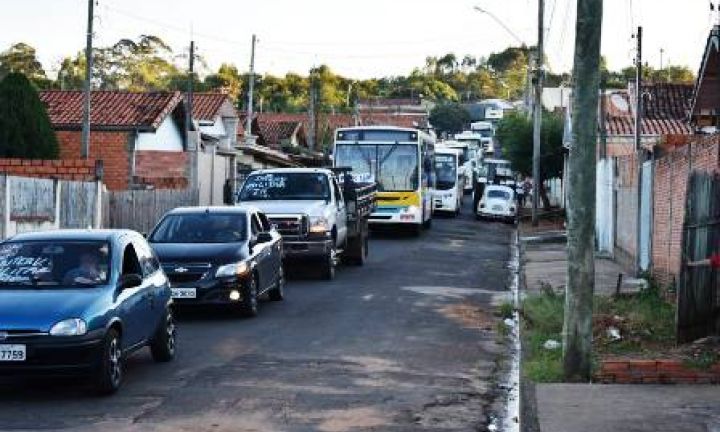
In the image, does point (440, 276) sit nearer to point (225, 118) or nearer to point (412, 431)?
point (412, 431)

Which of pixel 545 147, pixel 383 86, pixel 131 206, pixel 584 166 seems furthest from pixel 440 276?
pixel 383 86

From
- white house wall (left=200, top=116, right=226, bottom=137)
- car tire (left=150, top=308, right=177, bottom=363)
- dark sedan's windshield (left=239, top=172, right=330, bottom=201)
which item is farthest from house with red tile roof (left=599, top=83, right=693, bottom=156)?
car tire (left=150, top=308, right=177, bottom=363)

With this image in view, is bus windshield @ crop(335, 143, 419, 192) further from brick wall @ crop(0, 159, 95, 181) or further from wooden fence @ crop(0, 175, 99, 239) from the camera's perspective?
wooden fence @ crop(0, 175, 99, 239)

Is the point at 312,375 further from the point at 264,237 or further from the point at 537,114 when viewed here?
the point at 537,114

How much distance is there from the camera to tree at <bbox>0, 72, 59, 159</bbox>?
34969 millimetres

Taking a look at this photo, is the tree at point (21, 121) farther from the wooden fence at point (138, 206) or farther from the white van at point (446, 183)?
the white van at point (446, 183)

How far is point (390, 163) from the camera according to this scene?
123 feet

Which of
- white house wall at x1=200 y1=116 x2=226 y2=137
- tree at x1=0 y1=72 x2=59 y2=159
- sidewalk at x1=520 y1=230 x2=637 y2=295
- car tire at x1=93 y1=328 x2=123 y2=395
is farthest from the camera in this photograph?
white house wall at x1=200 y1=116 x2=226 y2=137

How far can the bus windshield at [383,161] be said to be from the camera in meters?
37.2

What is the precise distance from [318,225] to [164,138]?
23508 mm

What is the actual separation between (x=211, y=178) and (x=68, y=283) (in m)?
33.1

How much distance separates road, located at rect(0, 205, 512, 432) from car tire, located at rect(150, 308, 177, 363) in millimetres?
164

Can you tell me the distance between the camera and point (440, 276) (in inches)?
1001

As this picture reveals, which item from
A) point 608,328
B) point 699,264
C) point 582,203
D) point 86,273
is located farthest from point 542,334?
point 86,273
